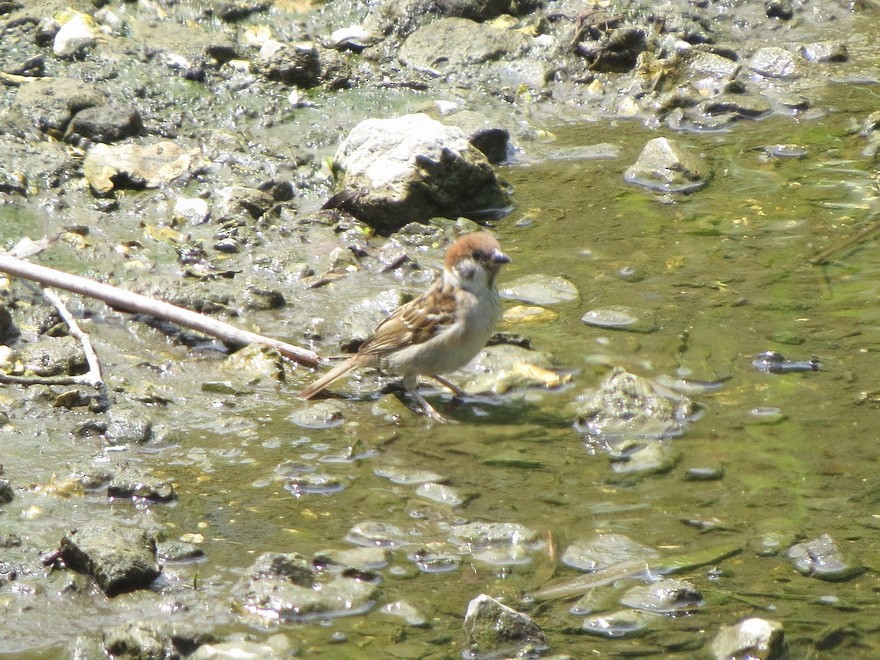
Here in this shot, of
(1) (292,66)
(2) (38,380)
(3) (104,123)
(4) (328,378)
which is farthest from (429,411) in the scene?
(1) (292,66)

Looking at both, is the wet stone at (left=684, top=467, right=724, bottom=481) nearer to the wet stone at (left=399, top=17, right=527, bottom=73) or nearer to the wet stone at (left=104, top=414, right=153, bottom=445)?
the wet stone at (left=104, top=414, right=153, bottom=445)

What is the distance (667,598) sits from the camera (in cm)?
369

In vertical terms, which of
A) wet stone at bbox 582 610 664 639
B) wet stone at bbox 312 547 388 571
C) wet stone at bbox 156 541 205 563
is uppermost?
wet stone at bbox 582 610 664 639

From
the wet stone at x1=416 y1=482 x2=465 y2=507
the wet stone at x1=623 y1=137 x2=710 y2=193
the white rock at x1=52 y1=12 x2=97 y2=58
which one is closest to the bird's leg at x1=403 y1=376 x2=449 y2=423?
the wet stone at x1=416 y1=482 x2=465 y2=507

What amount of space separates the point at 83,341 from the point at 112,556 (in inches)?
77.6

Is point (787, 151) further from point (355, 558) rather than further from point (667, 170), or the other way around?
point (355, 558)

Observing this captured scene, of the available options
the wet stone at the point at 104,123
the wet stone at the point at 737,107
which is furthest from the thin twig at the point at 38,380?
the wet stone at the point at 737,107

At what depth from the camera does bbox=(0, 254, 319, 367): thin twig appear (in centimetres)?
569

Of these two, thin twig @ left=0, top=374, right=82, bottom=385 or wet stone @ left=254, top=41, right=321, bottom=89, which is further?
wet stone @ left=254, top=41, right=321, bottom=89

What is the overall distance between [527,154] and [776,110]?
1.84 m

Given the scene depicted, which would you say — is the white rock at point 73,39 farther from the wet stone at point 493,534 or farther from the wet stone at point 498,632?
the wet stone at point 498,632

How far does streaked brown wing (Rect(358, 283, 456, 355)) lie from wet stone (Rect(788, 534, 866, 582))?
2121 mm

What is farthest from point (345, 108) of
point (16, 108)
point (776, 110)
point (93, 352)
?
point (93, 352)

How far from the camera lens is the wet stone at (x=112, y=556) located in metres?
3.75
